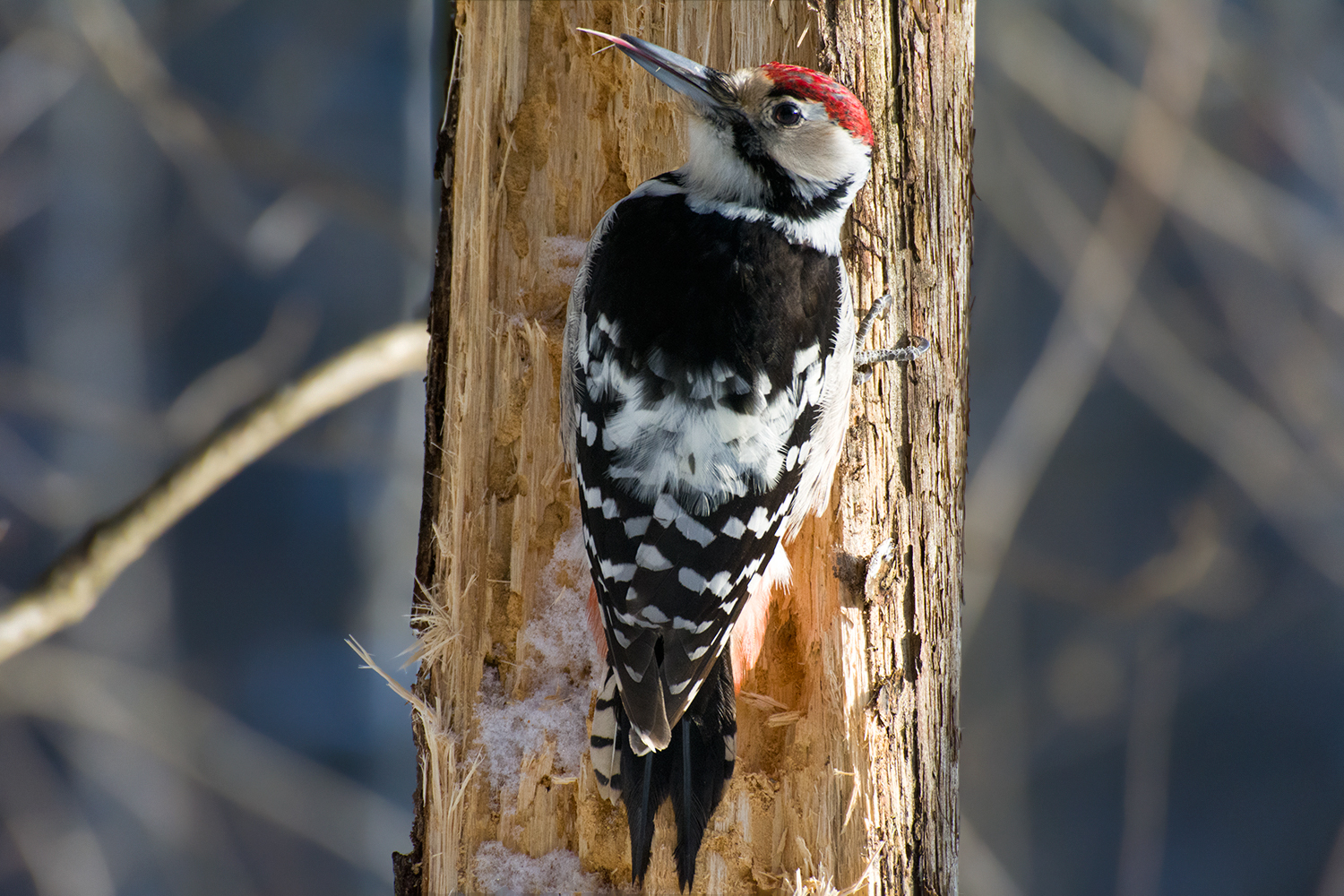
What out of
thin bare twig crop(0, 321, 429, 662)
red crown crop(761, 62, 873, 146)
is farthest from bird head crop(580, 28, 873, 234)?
thin bare twig crop(0, 321, 429, 662)

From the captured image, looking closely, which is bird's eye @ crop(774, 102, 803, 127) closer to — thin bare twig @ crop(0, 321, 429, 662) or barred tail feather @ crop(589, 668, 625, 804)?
thin bare twig @ crop(0, 321, 429, 662)

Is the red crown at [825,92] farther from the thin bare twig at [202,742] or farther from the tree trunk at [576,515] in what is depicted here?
the thin bare twig at [202,742]

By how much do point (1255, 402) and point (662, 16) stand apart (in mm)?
4320

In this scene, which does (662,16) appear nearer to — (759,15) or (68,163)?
Result: (759,15)

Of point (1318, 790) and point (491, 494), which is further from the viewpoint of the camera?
point (1318, 790)

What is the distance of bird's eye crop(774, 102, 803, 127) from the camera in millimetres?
1942

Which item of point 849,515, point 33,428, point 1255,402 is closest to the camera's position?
point 849,515

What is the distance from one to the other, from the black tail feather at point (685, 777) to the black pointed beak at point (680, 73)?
111 cm

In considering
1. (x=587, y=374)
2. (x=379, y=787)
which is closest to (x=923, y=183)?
(x=587, y=374)

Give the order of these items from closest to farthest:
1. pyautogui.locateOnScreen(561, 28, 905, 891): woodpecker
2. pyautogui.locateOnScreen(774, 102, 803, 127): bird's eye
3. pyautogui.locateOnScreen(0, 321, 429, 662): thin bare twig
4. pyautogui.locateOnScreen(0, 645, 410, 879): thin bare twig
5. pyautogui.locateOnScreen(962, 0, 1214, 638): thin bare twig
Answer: pyautogui.locateOnScreen(561, 28, 905, 891): woodpecker → pyautogui.locateOnScreen(774, 102, 803, 127): bird's eye → pyautogui.locateOnScreen(0, 321, 429, 662): thin bare twig → pyautogui.locateOnScreen(0, 645, 410, 879): thin bare twig → pyautogui.locateOnScreen(962, 0, 1214, 638): thin bare twig

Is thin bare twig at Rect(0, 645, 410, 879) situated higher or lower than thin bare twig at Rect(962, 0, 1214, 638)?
lower

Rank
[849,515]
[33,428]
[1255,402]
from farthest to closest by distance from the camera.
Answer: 1. [1255,402]
2. [33,428]
3. [849,515]

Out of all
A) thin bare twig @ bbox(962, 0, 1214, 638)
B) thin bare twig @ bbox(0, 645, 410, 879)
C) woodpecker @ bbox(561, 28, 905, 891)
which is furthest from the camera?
thin bare twig @ bbox(962, 0, 1214, 638)

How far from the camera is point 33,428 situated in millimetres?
4672
